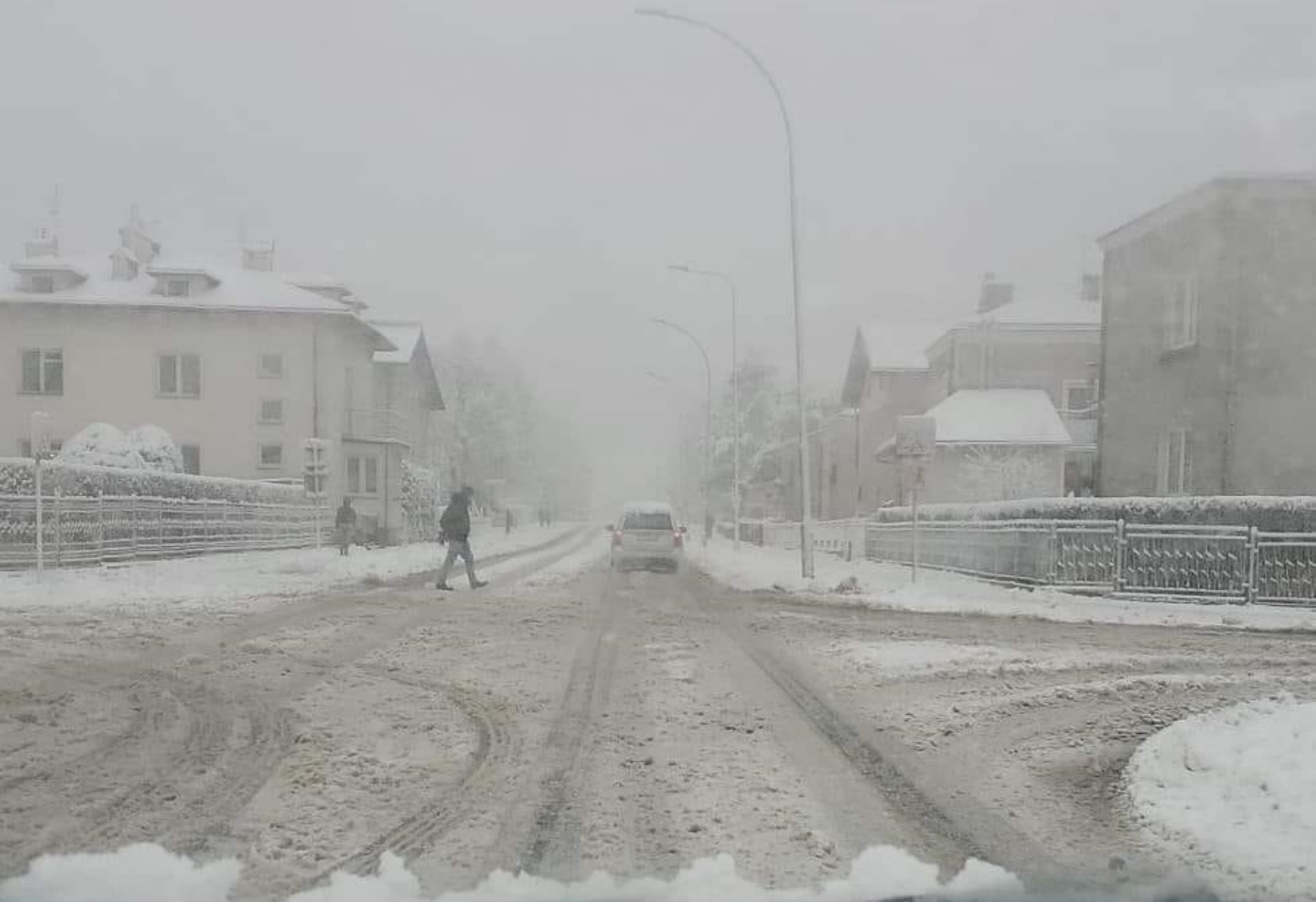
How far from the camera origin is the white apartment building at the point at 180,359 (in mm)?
38219

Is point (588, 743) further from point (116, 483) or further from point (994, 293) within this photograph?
point (994, 293)

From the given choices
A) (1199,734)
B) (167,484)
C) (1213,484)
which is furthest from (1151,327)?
(167,484)

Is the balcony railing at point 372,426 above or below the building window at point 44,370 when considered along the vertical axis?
below

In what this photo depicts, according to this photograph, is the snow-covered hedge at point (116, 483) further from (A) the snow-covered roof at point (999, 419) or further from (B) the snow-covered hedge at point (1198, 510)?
(A) the snow-covered roof at point (999, 419)

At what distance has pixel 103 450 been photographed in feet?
96.1

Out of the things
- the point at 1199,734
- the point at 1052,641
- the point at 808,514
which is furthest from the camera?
the point at 808,514

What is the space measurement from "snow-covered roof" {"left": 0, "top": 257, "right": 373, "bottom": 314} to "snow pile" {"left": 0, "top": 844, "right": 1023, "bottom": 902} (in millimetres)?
36898

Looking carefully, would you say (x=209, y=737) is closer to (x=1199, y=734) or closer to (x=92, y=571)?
(x=1199, y=734)

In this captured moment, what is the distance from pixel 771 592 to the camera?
1819 centimetres

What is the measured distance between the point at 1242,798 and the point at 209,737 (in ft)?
16.5

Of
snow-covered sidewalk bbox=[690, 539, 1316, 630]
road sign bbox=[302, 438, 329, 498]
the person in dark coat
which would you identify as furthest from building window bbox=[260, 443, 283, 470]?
the person in dark coat

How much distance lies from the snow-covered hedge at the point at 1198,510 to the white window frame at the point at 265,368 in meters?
27.9

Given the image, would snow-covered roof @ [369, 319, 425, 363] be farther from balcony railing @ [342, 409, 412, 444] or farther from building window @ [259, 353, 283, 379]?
building window @ [259, 353, 283, 379]

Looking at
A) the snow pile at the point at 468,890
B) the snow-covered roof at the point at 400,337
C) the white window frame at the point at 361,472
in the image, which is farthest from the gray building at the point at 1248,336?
the snow-covered roof at the point at 400,337
